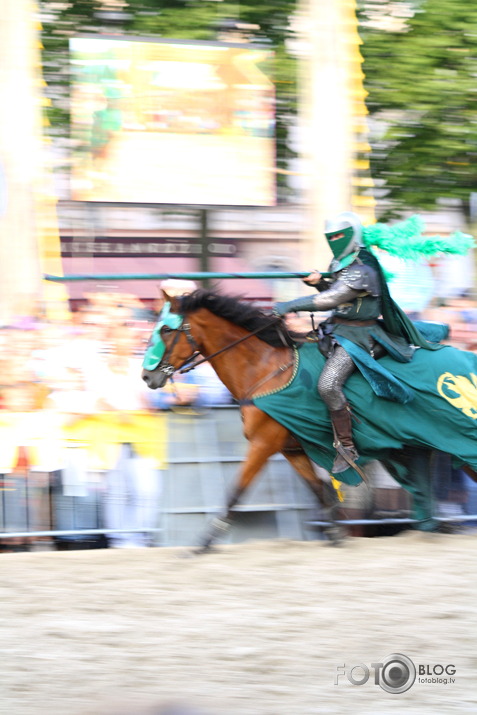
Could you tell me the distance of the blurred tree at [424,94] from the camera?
12.5 meters

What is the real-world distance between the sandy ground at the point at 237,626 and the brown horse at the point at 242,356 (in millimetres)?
566

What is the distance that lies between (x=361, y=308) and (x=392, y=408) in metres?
0.70

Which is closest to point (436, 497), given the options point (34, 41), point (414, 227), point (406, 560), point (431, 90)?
point (406, 560)

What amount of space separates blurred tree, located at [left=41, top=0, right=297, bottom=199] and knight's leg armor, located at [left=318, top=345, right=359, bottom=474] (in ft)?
24.1

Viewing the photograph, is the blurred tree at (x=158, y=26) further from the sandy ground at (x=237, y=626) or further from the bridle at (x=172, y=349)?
the sandy ground at (x=237, y=626)

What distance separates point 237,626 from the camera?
469 centimetres

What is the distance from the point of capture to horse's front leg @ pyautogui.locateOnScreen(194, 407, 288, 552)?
604cm

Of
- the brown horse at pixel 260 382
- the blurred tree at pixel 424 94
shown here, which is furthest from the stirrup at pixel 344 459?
the blurred tree at pixel 424 94

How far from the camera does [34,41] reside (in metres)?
8.25

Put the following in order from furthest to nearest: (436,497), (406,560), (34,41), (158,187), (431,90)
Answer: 1. (431,90)
2. (158,187)
3. (34,41)
4. (436,497)
5. (406,560)

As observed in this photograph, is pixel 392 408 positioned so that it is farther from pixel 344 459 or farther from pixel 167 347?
pixel 167 347

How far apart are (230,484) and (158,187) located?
5100mm

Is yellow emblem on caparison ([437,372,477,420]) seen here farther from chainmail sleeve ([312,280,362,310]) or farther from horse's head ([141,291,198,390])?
horse's head ([141,291,198,390])

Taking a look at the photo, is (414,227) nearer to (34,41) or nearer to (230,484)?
(230,484)
